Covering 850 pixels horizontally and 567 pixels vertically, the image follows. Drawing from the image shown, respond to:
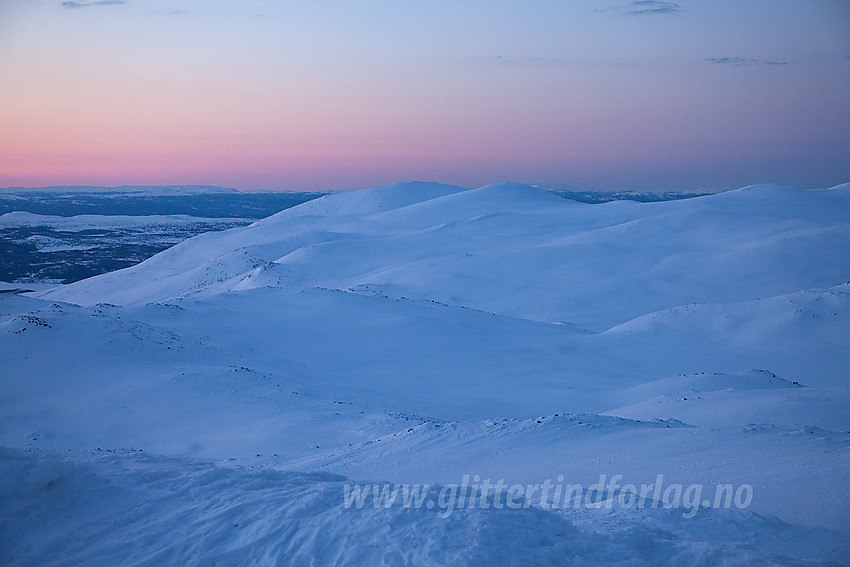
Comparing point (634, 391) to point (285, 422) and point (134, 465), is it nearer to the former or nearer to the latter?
point (285, 422)

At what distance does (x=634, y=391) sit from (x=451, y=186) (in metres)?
74.6

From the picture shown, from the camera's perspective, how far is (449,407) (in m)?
15.4

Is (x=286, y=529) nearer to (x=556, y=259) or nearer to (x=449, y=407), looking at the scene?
(x=449, y=407)

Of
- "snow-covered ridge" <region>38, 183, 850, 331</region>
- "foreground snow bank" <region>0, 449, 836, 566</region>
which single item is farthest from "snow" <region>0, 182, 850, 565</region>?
"snow-covered ridge" <region>38, 183, 850, 331</region>

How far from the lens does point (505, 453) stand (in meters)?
9.95

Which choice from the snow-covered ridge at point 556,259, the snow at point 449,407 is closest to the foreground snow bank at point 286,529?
the snow at point 449,407

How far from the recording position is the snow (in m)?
5.60

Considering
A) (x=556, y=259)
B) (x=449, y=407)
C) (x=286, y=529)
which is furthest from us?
(x=556, y=259)

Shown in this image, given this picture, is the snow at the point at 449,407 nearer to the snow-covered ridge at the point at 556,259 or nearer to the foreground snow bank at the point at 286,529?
the foreground snow bank at the point at 286,529

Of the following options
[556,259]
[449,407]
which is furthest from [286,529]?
[556,259]

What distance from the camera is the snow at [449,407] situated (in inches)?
220

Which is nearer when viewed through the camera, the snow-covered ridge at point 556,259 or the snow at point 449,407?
the snow at point 449,407

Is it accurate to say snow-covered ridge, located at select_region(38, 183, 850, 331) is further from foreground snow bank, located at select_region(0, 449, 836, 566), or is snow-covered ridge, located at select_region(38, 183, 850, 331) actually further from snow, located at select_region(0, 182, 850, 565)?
foreground snow bank, located at select_region(0, 449, 836, 566)

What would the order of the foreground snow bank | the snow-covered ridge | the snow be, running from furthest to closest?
the snow-covered ridge, the snow, the foreground snow bank
